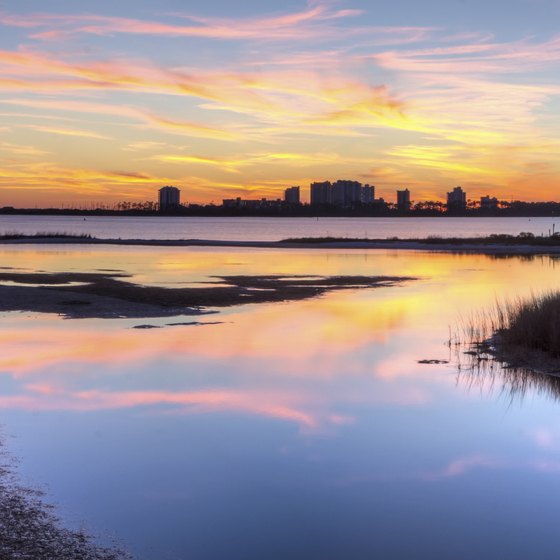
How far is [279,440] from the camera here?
1245cm

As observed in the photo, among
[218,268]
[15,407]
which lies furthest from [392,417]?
[218,268]

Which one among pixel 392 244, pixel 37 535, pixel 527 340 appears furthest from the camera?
pixel 392 244

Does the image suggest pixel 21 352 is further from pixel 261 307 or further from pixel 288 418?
pixel 261 307

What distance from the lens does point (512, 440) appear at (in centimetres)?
1270

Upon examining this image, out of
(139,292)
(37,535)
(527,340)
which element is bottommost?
(37,535)

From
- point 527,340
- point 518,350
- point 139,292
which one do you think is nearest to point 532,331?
point 527,340

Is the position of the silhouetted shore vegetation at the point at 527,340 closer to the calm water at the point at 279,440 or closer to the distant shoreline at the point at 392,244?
the calm water at the point at 279,440

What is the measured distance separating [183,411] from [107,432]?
1835 mm

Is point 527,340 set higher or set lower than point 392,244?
lower

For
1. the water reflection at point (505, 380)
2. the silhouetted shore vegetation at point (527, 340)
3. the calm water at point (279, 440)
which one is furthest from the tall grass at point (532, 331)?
the calm water at point (279, 440)

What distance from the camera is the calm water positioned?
8875 mm

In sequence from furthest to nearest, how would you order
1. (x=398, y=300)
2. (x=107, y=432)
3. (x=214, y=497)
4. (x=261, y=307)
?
1. (x=398, y=300)
2. (x=261, y=307)
3. (x=107, y=432)
4. (x=214, y=497)

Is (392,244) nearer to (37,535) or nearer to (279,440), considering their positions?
(279,440)

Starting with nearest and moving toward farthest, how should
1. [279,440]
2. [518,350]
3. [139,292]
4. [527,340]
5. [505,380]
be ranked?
→ 1. [279,440]
2. [505,380]
3. [518,350]
4. [527,340]
5. [139,292]
